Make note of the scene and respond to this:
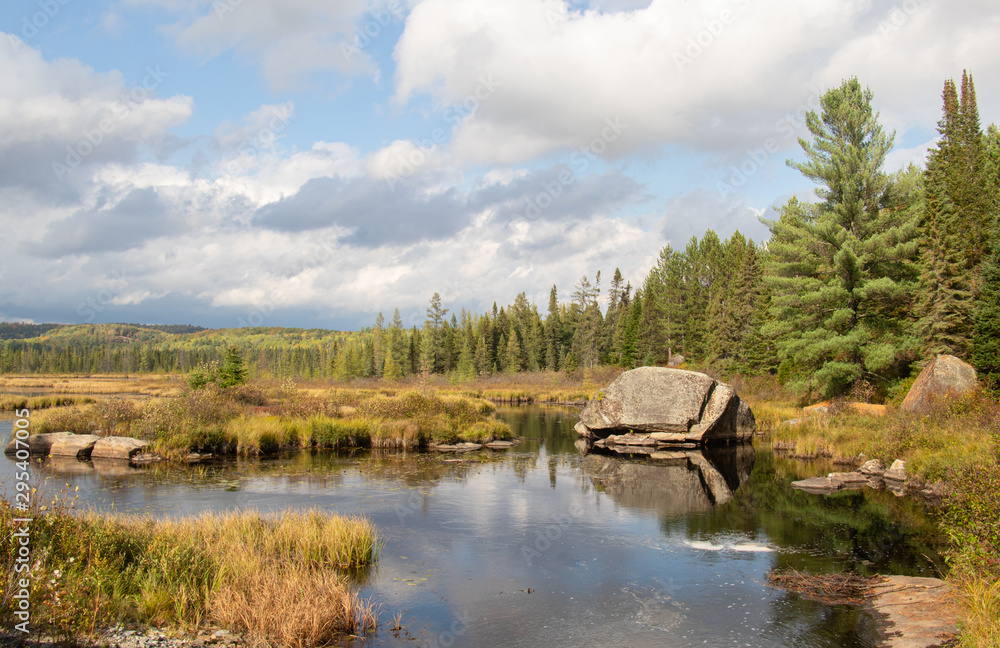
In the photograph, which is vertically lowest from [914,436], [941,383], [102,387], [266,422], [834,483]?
[834,483]

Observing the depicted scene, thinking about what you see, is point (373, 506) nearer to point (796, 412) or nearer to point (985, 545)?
point (985, 545)

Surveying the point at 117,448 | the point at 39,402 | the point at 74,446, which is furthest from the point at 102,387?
the point at 117,448

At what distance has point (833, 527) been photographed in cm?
1480

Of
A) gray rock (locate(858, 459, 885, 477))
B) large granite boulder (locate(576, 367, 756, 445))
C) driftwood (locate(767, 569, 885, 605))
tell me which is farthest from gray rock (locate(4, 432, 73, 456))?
gray rock (locate(858, 459, 885, 477))

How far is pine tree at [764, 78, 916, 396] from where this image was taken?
31812 millimetres

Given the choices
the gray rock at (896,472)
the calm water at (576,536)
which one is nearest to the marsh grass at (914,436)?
the gray rock at (896,472)

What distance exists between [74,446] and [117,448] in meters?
1.83

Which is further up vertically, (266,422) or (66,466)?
(266,422)

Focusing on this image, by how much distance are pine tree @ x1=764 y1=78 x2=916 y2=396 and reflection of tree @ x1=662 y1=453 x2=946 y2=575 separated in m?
16.1

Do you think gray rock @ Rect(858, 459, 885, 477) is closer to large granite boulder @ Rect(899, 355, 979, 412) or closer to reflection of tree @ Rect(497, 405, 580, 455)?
large granite boulder @ Rect(899, 355, 979, 412)

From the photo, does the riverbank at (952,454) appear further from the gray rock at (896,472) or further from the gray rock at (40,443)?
the gray rock at (40,443)

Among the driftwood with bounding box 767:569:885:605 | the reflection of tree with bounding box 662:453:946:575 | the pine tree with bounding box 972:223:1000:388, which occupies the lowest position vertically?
the reflection of tree with bounding box 662:453:946:575

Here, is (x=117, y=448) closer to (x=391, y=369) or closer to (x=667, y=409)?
(x=667, y=409)

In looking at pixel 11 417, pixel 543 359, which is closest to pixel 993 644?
pixel 11 417
